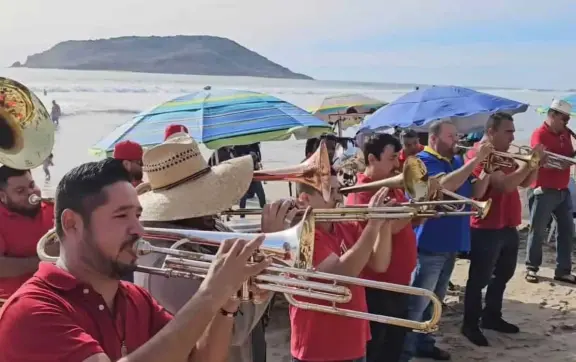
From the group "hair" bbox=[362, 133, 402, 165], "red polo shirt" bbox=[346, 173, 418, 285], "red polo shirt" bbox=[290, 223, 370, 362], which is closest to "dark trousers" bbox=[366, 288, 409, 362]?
"red polo shirt" bbox=[346, 173, 418, 285]

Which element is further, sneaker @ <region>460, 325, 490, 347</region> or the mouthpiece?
sneaker @ <region>460, 325, 490, 347</region>

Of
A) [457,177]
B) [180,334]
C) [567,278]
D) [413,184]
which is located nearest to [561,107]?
[567,278]

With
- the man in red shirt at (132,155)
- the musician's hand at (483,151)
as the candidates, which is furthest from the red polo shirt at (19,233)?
the musician's hand at (483,151)

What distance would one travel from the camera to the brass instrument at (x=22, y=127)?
389 centimetres

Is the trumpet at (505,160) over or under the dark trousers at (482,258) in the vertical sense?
over

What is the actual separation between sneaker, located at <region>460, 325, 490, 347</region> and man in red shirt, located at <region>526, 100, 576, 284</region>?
185cm

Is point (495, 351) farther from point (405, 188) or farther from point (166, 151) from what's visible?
point (166, 151)

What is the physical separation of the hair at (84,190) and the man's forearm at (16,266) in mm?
1797

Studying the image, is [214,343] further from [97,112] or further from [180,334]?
[97,112]

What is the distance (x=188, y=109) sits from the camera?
19.9 feet

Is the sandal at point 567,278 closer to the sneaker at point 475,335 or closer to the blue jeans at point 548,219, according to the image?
the blue jeans at point 548,219

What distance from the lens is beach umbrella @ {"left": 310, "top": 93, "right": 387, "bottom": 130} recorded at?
1317cm

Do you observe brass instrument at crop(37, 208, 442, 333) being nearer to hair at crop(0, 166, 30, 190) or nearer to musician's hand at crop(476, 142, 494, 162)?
hair at crop(0, 166, 30, 190)

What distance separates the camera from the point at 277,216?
2.69 meters
